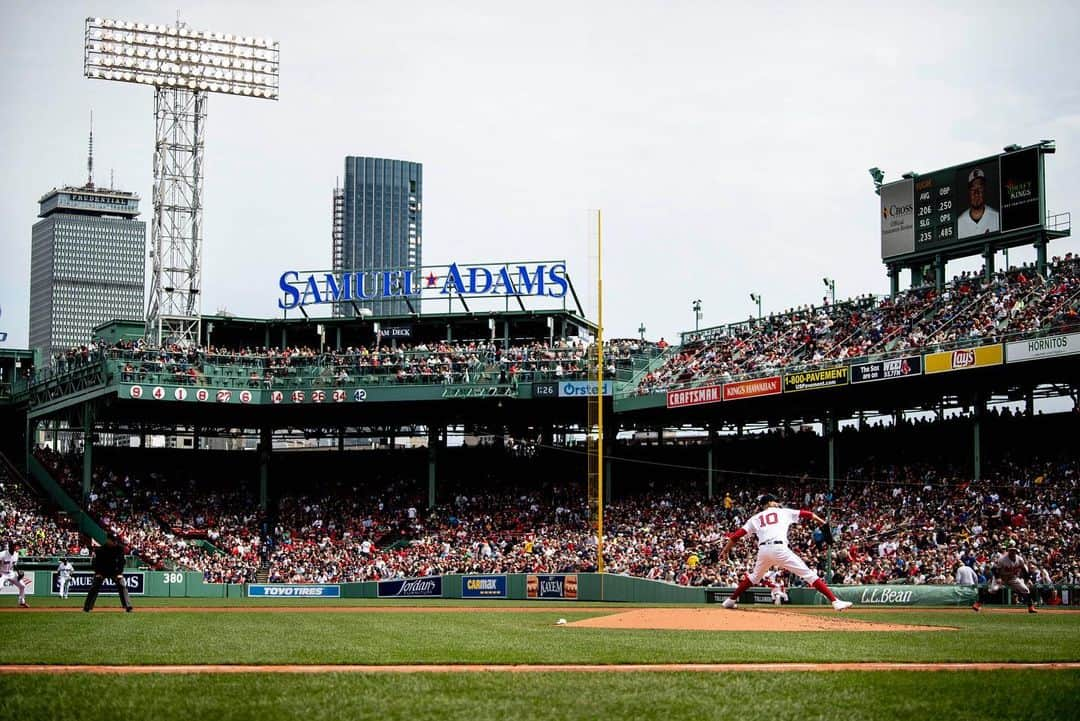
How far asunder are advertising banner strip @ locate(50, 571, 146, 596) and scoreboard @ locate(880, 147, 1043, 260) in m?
30.5

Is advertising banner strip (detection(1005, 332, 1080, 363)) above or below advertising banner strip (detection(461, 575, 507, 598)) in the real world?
above

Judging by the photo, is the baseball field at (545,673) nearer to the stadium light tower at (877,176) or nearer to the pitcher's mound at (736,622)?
the pitcher's mound at (736,622)

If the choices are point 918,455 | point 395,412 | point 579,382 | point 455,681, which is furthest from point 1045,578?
point 395,412

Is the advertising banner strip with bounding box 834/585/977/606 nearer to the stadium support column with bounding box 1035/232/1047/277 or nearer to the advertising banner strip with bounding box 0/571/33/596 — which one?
the stadium support column with bounding box 1035/232/1047/277

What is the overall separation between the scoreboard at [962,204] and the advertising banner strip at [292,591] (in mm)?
24889

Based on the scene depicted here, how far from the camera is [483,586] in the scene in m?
41.6

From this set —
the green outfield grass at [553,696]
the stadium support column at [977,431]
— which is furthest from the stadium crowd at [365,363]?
the green outfield grass at [553,696]

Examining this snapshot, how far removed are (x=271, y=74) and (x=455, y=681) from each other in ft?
174

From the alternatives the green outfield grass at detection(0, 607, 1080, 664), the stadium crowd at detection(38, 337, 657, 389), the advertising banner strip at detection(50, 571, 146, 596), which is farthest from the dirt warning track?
the stadium crowd at detection(38, 337, 657, 389)

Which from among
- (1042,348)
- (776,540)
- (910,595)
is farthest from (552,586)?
(776,540)

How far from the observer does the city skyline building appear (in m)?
190

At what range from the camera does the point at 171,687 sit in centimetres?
997

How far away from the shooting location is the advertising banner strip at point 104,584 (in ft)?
132

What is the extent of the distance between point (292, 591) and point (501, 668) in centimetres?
3408
